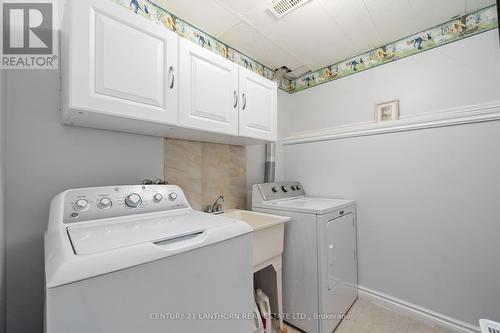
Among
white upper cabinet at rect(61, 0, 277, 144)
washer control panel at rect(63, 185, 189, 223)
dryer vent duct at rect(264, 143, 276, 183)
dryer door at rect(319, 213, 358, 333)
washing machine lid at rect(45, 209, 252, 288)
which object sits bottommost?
dryer door at rect(319, 213, 358, 333)

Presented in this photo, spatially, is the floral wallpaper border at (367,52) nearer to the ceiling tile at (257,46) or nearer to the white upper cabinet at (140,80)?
the ceiling tile at (257,46)

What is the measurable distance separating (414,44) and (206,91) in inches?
80.5

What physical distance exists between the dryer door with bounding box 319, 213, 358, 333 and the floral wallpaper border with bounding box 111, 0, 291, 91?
1885mm

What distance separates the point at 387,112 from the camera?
6.75ft

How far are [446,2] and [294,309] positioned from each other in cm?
271

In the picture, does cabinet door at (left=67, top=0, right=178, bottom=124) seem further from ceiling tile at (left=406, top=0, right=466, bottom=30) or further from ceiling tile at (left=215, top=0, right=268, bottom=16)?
ceiling tile at (left=406, top=0, right=466, bottom=30)

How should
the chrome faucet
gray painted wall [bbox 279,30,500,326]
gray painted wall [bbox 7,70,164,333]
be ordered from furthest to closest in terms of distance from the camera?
the chrome faucet
gray painted wall [bbox 279,30,500,326]
gray painted wall [bbox 7,70,164,333]

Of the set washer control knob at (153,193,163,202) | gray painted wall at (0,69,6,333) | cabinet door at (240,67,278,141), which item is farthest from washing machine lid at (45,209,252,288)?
cabinet door at (240,67,278,141)

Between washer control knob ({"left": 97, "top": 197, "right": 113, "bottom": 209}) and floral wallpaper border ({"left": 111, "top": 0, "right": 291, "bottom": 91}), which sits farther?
floral wallpaper border ({"left": 111, "top": 0, "right": 291, "bottom": 91})

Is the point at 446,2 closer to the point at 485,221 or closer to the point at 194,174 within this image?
the point at 485,221

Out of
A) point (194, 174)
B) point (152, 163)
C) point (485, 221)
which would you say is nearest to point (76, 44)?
point (152, 163)

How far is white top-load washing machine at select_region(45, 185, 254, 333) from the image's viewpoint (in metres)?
0.55

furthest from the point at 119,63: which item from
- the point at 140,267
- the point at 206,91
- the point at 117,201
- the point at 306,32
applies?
the point at 306,32

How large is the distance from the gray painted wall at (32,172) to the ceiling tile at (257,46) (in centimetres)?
143
